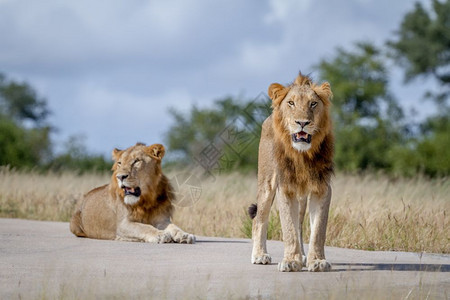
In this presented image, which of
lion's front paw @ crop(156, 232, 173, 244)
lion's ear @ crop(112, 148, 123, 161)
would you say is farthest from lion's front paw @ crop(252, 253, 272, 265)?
lion's ear @ crop(112, 148, 123, 161)

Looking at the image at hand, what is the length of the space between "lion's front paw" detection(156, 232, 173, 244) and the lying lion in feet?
0.13

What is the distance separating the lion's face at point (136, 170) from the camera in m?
7.79

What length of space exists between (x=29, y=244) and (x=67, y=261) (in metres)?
1.47

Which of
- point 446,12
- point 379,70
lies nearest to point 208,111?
point 379,70

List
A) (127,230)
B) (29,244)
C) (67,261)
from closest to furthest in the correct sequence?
1. (67,261)
2. (29,244)
3. (127,230)

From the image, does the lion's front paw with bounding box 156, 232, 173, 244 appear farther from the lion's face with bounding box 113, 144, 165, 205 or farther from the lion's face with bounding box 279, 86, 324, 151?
the lion's face with bounding box 279, 86, 324, 151

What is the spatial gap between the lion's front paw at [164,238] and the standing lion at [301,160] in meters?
2.27

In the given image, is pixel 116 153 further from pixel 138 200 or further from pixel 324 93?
pixel 324 93

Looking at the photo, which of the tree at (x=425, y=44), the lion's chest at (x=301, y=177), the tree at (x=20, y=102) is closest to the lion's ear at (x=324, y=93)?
the lion's chest at (x=301, y=177)

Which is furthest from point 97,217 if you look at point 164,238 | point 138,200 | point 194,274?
point 194,274

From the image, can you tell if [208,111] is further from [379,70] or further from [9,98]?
[9,98]

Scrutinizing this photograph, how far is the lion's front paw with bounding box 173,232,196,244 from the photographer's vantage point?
7336mm

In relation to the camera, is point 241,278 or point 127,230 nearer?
point 241,278

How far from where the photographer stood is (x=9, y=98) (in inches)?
1718
